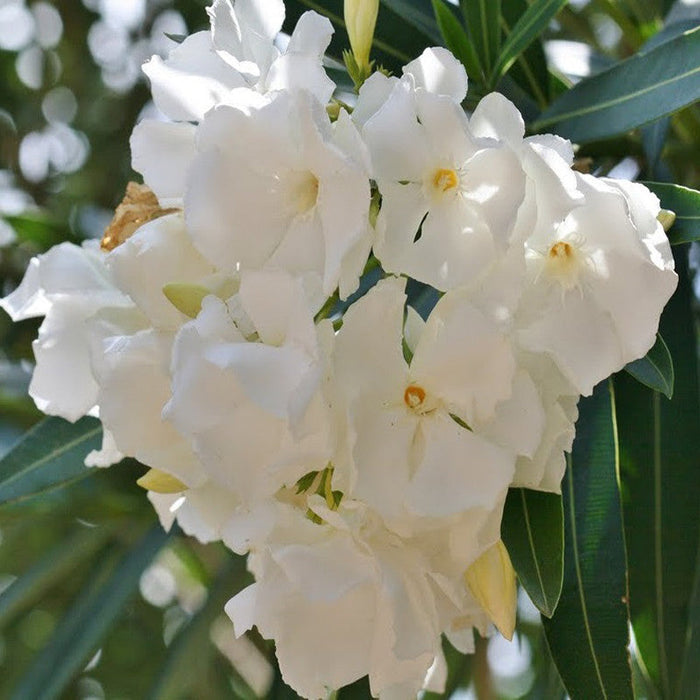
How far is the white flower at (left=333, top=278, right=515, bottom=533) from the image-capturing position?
78cm

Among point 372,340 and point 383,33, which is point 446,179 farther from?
point 383,33

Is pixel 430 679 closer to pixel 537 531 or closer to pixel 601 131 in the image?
pixel 537 531

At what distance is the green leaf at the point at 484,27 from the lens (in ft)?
3.69

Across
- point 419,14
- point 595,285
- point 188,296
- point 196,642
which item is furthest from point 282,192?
point 196,642

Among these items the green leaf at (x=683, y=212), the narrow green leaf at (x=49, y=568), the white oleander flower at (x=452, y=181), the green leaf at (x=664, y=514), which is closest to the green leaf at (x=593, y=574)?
the green leaf at (x=664, y=514)

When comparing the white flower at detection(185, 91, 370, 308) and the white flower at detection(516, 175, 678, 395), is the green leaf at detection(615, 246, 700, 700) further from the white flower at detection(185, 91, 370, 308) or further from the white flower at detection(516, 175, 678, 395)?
the white flower at detection(185, 91, 370, 308)

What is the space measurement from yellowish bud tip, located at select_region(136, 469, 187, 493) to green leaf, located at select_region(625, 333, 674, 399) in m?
0.32

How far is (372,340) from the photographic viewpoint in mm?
804

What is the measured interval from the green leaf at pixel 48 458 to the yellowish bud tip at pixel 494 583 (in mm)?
479

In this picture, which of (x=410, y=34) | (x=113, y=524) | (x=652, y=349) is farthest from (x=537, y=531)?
(x=113, y=524)

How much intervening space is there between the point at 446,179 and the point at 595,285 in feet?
0.38

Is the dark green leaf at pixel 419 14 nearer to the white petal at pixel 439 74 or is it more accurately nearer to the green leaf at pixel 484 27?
the green leaf at pixel 484 27

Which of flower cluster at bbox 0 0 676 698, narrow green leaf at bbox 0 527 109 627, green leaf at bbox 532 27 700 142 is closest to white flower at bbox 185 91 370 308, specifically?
flower cluster at bbox 0 0 676 698

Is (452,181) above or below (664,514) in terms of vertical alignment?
above
